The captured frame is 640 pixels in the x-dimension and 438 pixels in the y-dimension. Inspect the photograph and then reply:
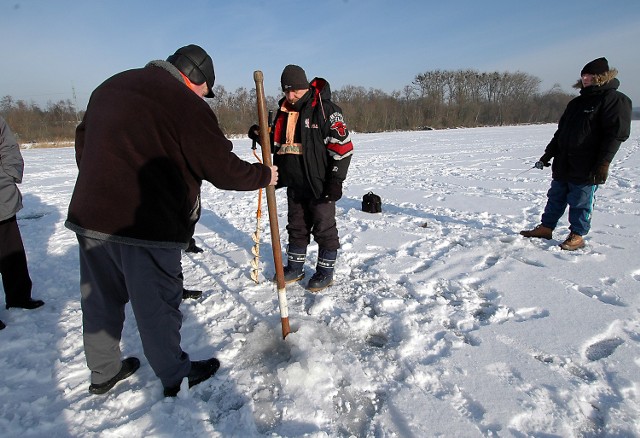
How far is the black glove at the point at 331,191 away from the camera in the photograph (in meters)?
3.28

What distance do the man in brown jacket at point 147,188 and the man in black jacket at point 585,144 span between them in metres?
3.97

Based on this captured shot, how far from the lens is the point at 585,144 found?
13.2 feet

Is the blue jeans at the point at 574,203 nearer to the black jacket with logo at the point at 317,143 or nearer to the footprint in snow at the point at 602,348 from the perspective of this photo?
the footprint in snow at the point at 602,348

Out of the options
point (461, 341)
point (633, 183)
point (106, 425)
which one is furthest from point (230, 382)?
point (633, 183)

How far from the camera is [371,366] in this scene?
7.97ft

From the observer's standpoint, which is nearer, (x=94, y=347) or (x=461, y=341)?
(x=94, y=347)

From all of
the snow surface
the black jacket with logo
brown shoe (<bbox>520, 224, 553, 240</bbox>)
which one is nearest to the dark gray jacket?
the snow surface

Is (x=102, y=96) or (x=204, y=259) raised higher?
(x=102, y=96)

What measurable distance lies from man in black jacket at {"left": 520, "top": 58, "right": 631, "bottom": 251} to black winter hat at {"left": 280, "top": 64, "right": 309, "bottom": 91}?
3.22 meters

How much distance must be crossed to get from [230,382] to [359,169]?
1017 cm

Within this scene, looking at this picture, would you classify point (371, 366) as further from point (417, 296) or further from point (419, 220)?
point (419, 220)

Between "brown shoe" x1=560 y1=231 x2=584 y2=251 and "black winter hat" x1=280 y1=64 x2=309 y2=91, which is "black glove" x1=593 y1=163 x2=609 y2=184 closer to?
"brown shoe" x1=560 y1=231 x2=584 y2=251

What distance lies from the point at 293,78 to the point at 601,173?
3562mm

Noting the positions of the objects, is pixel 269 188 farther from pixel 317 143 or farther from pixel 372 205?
pixel 372 205
